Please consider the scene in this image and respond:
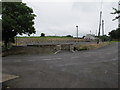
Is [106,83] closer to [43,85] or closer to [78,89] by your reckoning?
[78,89]

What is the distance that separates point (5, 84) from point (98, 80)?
5416mm

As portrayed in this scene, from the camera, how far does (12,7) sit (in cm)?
3019

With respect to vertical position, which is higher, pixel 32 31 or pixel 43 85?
pixel 32 31

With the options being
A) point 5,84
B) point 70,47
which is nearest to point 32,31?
point 70,47

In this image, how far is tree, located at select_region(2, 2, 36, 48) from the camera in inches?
1109

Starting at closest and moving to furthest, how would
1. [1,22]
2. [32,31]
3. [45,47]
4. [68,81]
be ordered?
[68,81] → [1,22] → [32,31] → [45,47]

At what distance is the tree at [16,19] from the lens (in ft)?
92.4

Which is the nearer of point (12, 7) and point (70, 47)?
point (12, 7)

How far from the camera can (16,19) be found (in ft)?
94.7

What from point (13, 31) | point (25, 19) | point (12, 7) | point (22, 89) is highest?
point (12, 7)

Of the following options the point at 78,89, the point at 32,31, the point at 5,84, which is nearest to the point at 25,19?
the point at 32,31

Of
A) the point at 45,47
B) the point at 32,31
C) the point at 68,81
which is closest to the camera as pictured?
the point at 68,81

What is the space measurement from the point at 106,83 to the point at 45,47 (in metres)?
24.4

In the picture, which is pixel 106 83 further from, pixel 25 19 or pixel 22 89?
pixel 25 19
